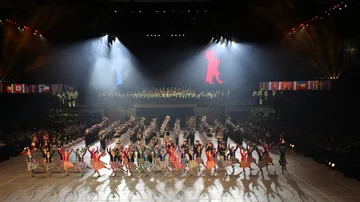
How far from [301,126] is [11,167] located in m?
14.1

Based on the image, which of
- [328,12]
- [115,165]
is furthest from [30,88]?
[328,12]

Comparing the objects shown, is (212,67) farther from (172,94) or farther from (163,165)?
(163,165)

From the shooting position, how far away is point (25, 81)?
20.6 metres

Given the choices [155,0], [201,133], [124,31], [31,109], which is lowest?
[201,133]

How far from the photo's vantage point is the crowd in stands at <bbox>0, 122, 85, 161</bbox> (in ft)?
45.4

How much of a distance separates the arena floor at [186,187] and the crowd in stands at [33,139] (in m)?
2.38

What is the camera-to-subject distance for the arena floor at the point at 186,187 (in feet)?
28.4

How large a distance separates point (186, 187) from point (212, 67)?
19.2 m

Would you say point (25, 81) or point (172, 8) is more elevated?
point (172, 8)

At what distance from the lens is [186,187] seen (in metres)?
9.52

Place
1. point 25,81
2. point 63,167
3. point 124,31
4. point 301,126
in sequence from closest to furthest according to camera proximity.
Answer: point 63,167 → point 301,126 → point 25,81 → point 124,31

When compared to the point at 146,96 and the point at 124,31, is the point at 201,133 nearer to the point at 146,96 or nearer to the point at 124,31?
the point at 146,96

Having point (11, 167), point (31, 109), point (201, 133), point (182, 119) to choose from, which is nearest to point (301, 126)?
point (201, 133)

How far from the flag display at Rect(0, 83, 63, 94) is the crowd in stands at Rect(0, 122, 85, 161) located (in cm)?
329
